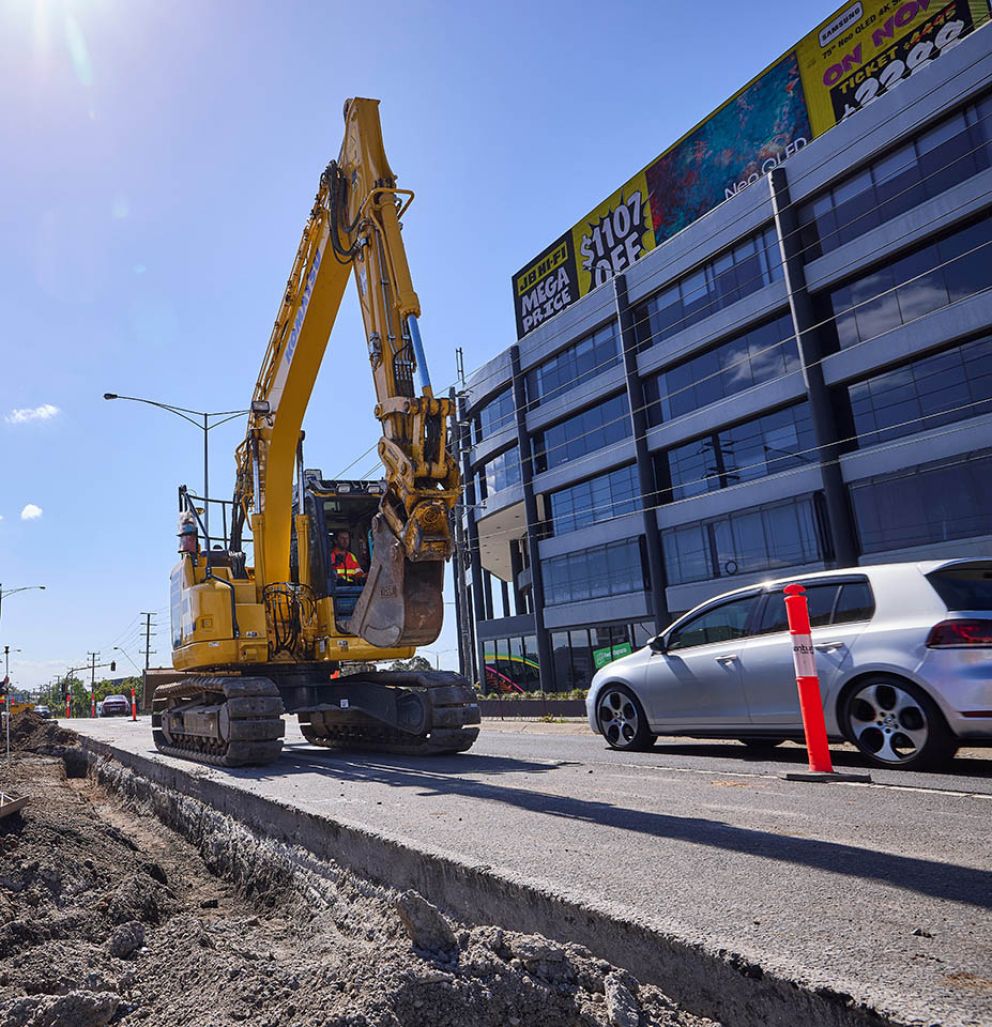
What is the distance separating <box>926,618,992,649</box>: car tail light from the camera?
19.0 ft

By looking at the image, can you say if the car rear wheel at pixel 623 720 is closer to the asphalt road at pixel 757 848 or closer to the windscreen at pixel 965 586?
the asphalt road at pixel 757 848

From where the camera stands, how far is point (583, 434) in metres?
37.0

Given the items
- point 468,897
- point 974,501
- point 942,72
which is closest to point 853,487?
point 974,501

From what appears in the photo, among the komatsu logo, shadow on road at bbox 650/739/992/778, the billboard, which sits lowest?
shadow on road at bbox 650/739/992/778

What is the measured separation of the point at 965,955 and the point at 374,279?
8085 mm

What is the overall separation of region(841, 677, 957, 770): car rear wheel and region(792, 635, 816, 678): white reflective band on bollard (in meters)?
0.82

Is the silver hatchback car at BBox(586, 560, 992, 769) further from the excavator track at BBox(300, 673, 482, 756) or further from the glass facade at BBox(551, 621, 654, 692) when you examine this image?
the glass facade at BBox(551, 621, 654, 692)

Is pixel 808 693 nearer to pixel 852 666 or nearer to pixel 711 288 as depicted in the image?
pixel 852 666

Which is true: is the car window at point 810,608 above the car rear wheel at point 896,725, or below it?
above

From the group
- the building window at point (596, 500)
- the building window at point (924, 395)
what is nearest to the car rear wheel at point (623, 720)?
the building window at point (924, 395)

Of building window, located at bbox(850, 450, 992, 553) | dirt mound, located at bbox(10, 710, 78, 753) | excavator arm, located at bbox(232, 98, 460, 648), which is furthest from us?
building window, located at bbox(850, 450, 992, 553)

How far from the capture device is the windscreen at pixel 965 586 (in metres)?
6.04

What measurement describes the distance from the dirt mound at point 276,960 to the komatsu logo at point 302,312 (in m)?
7.29

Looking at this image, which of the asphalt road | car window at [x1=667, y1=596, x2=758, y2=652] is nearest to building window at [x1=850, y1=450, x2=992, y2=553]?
the asphalt road
